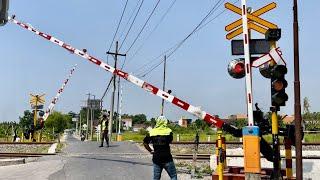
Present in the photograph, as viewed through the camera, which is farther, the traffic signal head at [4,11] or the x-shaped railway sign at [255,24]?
the x-shaped railway sign at [255,24]

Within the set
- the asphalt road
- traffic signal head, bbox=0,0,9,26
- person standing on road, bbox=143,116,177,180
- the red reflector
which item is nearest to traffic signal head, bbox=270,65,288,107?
the red reflector

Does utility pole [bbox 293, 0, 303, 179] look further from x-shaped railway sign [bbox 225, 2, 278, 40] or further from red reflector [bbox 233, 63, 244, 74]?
red reflector [bbox 233, 63, 244, 74]

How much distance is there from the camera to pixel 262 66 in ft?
34.0

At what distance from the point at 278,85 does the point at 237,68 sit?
4.03 feet

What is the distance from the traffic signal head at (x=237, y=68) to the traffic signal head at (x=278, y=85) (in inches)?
38.5

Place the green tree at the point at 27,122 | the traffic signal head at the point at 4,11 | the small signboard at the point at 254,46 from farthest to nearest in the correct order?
the green tree at the point at 27,122, the small signboard at the point at 254,46, the traffic signal head at the point at 4,11

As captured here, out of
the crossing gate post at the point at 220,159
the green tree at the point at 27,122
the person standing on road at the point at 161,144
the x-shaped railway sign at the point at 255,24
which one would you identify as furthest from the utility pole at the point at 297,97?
the green tree at the point at 27,122

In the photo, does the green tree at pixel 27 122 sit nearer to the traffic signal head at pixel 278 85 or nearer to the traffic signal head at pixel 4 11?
the traffic signal head at pixel 278 85

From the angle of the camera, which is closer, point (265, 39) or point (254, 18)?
point (265, 39)

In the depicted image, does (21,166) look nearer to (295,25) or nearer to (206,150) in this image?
(295,25)

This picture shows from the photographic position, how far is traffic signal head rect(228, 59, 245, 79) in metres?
10.9

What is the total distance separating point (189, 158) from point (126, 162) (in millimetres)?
4384

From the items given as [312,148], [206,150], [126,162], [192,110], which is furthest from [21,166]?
[312,148]

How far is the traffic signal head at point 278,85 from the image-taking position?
32.6 ft
